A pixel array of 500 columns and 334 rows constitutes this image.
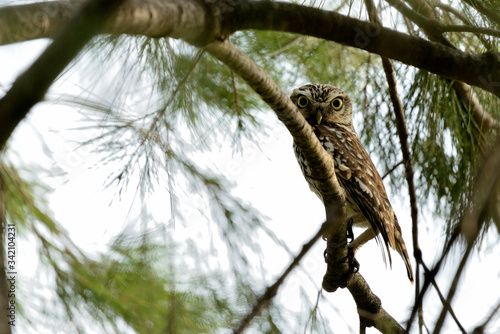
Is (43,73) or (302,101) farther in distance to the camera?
(302,101)

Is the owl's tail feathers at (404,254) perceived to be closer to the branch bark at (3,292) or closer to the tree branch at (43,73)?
the branch bark at (3,292)

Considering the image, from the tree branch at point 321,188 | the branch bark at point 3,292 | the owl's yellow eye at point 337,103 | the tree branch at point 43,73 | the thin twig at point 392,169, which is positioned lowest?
the branch bark at point 3,292

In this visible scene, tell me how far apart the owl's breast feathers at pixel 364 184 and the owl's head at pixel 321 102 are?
47 cm

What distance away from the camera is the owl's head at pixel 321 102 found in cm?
383


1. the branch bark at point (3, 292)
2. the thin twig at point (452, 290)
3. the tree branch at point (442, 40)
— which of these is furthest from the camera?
the tree branch at point (442, 40)

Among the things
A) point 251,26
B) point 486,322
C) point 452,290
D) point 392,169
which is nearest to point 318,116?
point 392,169

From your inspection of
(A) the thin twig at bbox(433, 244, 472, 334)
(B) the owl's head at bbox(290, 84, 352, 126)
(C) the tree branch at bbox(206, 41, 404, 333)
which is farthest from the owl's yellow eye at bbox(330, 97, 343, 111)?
(A) the thin twig at bbox(433, 244, 472, 334)

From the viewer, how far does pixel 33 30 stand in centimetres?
108

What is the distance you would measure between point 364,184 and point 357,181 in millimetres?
41

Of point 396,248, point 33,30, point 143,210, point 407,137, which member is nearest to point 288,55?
point 407,137

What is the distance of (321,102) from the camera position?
3.83 meters

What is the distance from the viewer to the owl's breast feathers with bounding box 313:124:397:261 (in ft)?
10.1

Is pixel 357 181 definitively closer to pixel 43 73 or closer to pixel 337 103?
pixel 337 103

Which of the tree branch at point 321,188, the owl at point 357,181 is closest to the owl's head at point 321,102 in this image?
the owl at point 357,181
